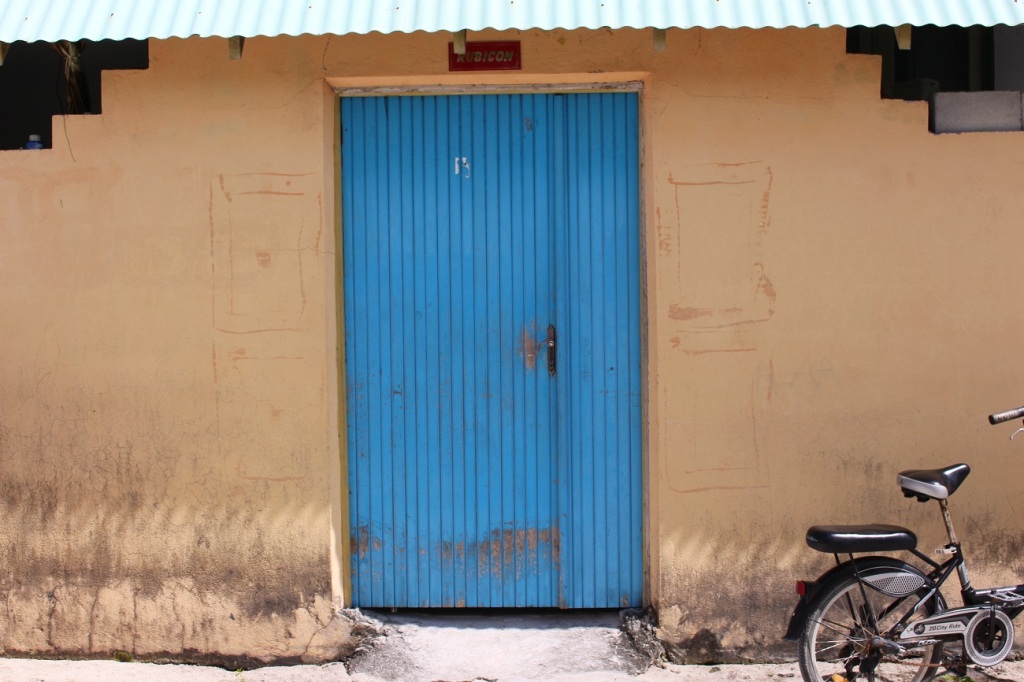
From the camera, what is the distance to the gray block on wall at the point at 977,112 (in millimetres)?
4320

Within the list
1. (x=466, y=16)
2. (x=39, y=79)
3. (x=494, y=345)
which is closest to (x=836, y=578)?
(x=494, y=345)

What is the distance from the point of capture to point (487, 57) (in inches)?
169

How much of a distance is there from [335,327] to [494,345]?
0.75 metres

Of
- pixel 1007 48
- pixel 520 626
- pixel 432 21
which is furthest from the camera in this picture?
pixel 1007 48

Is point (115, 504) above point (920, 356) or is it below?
below

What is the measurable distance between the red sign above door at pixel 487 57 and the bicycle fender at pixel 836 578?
254cm

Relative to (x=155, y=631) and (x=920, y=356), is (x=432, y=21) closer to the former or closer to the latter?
(x=920, y=356)

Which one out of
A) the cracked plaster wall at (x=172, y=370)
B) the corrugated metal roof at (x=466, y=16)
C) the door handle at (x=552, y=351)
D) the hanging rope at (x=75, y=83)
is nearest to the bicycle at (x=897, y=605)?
the door handle at (x=552, y=351)

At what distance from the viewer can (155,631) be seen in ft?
14.5

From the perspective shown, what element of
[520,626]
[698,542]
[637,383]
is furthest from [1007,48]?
[520,626]

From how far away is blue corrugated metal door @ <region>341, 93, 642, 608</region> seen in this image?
4.45 metres

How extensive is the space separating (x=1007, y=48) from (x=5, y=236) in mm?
5362

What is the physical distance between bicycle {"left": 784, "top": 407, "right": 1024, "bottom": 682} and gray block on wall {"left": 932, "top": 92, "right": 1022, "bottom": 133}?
142cm

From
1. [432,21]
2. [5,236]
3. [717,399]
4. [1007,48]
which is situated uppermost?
[1007,48]
